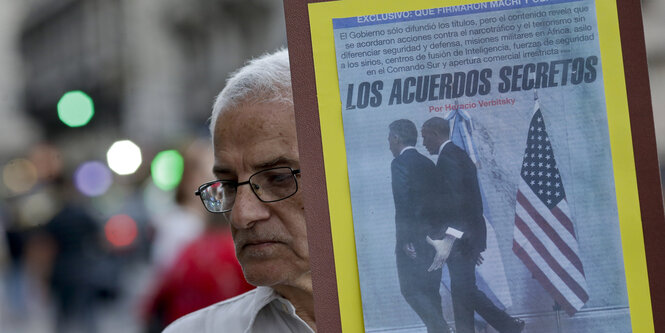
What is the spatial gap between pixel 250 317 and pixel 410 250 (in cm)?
108

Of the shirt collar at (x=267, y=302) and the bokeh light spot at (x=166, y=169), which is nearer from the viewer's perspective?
the shirt collar at (x=267, y=302)

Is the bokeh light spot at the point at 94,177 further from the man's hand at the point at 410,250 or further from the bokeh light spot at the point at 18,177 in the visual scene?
the man's hand at the point at 410,250

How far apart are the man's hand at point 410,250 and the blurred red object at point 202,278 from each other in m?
2.60

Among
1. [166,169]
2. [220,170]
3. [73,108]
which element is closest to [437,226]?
[220,170]

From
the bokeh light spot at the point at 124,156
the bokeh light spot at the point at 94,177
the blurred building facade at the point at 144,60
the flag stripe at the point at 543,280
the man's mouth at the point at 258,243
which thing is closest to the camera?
the flag stripe at the point at 543,280

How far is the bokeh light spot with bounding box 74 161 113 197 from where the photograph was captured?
2016cm

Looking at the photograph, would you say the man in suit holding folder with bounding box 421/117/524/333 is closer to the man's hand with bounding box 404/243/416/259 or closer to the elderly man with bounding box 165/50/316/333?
the man's hand with bounding box 404/243/416/259

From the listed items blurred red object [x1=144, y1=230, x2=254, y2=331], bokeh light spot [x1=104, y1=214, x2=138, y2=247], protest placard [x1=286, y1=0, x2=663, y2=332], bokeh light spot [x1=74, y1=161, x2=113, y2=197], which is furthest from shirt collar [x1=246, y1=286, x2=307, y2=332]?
bokeh light spot [x1=74, y1=161, x2=113, y2=197]

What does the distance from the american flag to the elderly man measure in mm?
861

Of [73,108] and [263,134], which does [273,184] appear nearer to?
[263,134]

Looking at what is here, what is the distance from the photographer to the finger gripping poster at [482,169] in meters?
1.31

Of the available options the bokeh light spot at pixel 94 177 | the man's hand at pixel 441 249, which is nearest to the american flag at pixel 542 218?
the man's hand at pixel 441 249

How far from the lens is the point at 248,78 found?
2.15m

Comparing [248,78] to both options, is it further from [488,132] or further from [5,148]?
[5,148]
